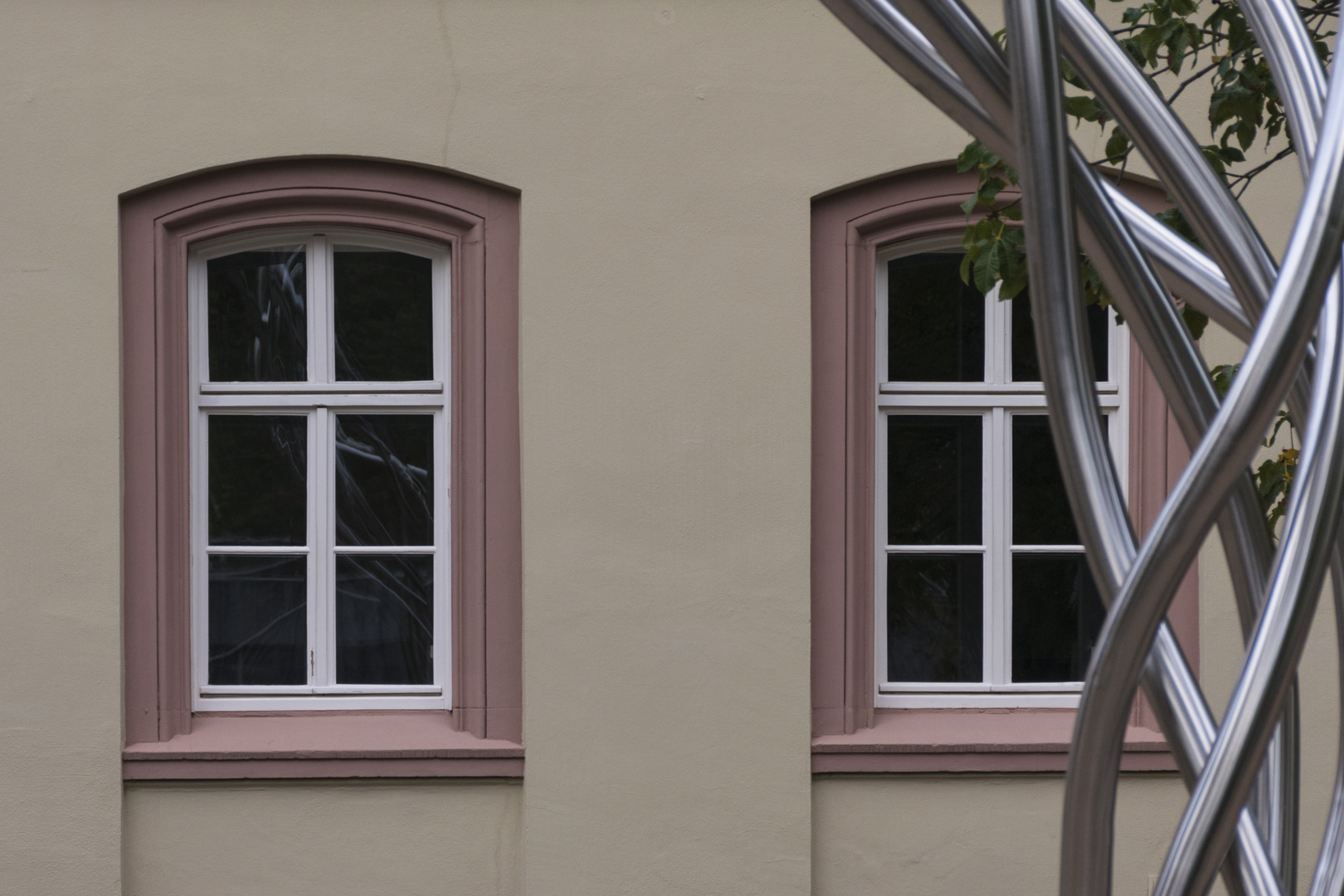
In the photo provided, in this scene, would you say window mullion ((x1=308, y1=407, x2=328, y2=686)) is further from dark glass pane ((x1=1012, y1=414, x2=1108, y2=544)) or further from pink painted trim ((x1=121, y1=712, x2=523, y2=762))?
dark glass pane ((x1=1012, y1=414, x2=1108, y2=544))

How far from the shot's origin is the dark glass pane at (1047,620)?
15.1 ft

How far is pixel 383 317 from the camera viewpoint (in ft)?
14.8

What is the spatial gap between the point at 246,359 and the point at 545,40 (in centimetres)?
154

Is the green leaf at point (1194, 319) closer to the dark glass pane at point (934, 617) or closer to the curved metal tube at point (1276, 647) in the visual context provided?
the curved metal tube at point (1276, 647)

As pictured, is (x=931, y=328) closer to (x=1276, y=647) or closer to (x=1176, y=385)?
(x=1176, y=385)

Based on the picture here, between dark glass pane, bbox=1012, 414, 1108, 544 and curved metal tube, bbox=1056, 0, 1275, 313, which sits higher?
curved metal tube, bbox=1056, 0, 1275, 313

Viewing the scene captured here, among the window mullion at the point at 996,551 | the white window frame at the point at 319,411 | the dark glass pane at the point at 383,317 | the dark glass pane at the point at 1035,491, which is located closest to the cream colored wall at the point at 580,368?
the white window frame at the point at 319,411

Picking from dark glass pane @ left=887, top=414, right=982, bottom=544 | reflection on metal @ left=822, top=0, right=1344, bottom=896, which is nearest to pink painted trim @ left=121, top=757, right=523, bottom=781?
dark glass pane @ left=887, top=414, right=982, bottom=544

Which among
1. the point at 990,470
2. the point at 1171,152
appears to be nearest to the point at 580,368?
the point at 990,470

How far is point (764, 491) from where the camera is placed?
4.26 m

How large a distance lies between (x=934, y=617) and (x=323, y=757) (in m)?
2.20

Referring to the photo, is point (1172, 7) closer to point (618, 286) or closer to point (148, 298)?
point (618, 286)

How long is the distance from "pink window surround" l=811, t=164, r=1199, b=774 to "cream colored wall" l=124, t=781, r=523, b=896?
46.5 inches

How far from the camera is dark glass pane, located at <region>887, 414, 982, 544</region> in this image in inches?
179
